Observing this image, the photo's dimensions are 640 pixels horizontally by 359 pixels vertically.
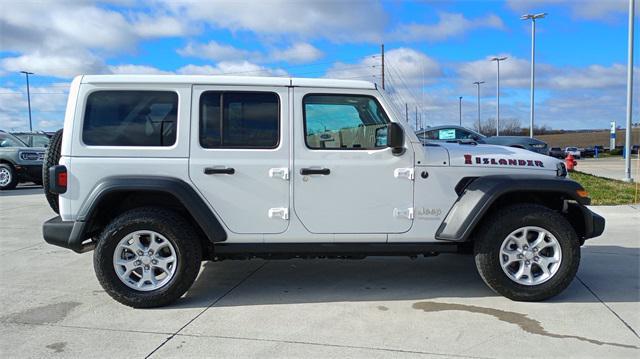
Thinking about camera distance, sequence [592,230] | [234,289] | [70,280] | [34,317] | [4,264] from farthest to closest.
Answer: [4,264] < [70,280] < [234,289] < [592,230] < [34,317]

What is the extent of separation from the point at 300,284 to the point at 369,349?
1584mm

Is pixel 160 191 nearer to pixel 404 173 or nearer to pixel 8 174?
pixel 404 173

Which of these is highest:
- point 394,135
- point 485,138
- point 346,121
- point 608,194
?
point 485,138

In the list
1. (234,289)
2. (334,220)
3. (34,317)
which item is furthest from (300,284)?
(34,317)

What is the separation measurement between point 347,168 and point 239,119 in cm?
101

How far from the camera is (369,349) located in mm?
3400

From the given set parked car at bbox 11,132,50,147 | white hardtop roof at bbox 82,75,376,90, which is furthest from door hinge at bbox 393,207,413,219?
parked car at bbox 11,132,50,147

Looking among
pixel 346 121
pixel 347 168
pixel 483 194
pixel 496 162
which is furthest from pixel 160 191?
pixel 496 162

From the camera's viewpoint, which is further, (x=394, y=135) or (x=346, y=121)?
(x=346, y=121)

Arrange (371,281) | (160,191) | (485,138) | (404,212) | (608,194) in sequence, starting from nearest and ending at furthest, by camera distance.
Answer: (160,191) < (404,212) < (371,281) < (608,194) < (485,138)

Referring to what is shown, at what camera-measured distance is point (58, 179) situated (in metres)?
4.06

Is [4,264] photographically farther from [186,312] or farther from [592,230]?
[592,230]

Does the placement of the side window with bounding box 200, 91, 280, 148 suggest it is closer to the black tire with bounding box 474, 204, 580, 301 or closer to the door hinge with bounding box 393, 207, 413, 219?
the door hinge with bounding box 393, 207, 413, 219

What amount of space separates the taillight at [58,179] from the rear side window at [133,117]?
14.2 inches
